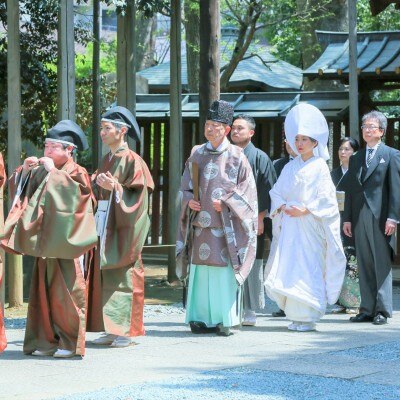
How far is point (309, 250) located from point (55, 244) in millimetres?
2640

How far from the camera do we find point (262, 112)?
14.6m

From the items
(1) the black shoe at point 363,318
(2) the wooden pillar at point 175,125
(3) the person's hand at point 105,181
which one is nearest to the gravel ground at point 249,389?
(3) the person's hand at point 105,181

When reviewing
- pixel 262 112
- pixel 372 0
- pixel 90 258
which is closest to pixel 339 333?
pixel 90 258

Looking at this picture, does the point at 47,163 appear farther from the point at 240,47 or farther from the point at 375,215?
the point at 240,47

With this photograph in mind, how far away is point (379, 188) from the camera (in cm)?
946

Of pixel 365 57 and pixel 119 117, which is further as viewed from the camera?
pixel 365 57

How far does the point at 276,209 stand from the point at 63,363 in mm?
2774

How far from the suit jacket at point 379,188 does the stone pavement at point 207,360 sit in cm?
114

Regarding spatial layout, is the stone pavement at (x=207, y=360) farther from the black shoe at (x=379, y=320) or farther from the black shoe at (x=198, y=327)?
the black shoe at (x=379, y=320)

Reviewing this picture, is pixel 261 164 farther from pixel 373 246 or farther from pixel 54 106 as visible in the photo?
pixel 54 106

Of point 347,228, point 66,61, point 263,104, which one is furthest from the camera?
point 263,104

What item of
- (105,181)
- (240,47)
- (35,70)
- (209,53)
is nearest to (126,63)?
(209,53)

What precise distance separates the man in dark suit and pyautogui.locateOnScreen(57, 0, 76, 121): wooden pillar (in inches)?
117

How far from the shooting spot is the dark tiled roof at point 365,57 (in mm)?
12922
